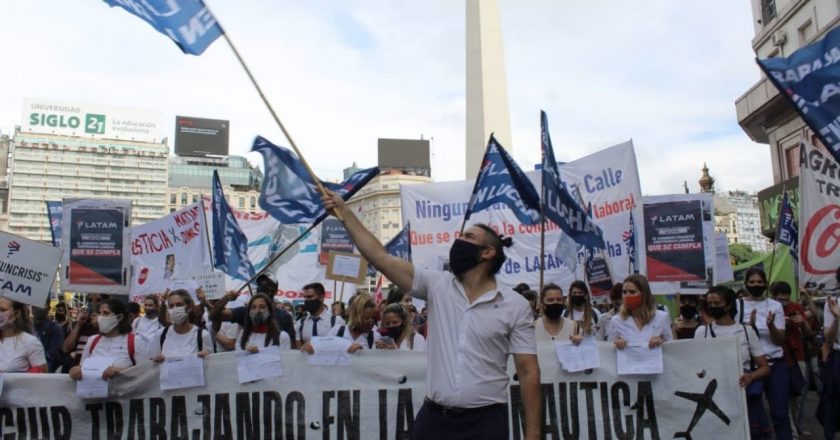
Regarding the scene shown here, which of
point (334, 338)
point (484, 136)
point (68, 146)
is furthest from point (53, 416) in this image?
point (68, 146)

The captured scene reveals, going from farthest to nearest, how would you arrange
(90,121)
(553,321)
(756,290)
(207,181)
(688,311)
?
(207,181) → (90,121) → (688,311) → (756,290) → (553,321)

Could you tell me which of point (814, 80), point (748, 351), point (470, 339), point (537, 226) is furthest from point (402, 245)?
point (470, 339)

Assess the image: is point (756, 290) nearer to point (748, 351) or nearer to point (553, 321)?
point (748, 351)

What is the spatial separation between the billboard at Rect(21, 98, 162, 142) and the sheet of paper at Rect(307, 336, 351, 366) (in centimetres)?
11945

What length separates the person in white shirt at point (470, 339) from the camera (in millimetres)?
2982

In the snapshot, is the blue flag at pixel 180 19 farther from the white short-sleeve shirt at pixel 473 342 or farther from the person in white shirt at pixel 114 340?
the white short-sleeve shirt at pixel 473 342

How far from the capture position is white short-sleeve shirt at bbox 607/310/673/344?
5625 mm

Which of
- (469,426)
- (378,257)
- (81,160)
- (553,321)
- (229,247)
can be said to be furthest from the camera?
(81,160)

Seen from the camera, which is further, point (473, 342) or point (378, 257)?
point (378, 257)

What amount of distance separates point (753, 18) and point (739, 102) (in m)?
4.53

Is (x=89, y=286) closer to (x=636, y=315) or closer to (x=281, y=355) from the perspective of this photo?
(x=281, y=355)

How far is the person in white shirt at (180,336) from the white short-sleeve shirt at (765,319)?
166 inches

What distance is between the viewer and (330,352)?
18.9 ft

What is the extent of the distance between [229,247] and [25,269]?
456 cm
